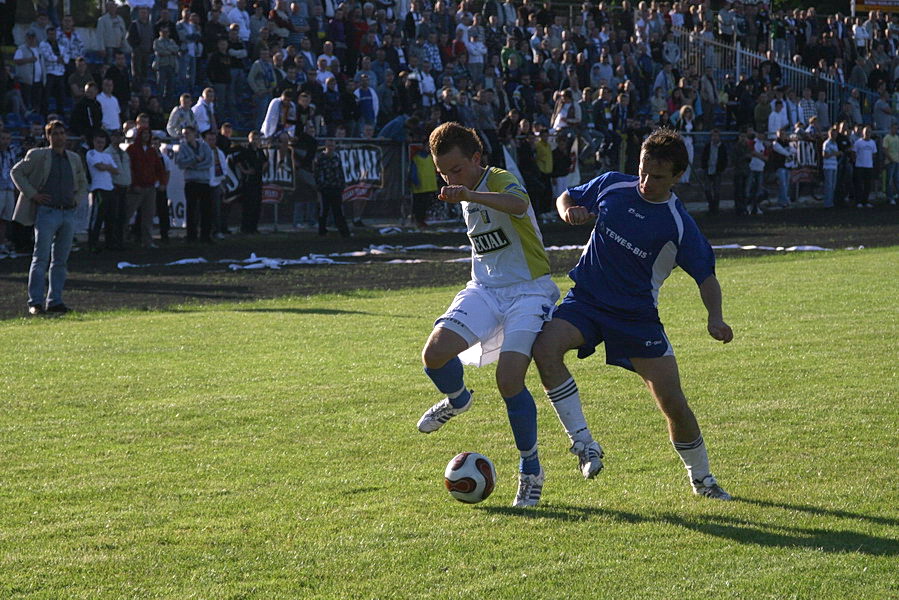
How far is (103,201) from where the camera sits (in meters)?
19.8

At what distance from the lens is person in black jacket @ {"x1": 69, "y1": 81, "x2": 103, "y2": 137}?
19.8m

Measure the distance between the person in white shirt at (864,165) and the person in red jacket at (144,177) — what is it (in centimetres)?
1863

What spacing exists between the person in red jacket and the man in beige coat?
5656 mm

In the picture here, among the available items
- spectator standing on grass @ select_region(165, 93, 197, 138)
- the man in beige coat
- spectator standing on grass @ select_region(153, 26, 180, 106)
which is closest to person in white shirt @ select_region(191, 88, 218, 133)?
spectator standing on grass @ select_region(165, 93, 197, 138)

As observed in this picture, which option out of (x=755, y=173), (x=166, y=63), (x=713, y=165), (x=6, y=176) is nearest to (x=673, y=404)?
(x=6, y=176)

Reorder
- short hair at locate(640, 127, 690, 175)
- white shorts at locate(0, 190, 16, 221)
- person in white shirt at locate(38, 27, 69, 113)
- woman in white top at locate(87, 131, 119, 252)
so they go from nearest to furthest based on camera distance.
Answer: short hair at locate(640, 127, 690, 175), white shorts at locate(0, 190, 16, 221), woman in white top at locate(87, 131, 119, 252), person in white shirt at locate(38, 27, 69, 113)

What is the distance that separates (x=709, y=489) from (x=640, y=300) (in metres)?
1.00

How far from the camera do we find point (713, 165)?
2866 centimetres

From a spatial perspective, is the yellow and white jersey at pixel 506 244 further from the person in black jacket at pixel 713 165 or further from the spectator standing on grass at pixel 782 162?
the spectator standing on grass at pixel 782 162

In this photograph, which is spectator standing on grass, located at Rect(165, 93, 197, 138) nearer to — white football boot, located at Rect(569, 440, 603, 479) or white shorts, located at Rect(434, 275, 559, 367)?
white shorts, located at Rect(434, 275, 559, 367)

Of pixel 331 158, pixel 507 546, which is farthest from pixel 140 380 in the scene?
pixel 331 158

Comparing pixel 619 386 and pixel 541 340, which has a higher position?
pixel 541 340

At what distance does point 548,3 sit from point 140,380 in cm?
2392

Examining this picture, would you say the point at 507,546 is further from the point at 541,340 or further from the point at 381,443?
the point at 381,443
